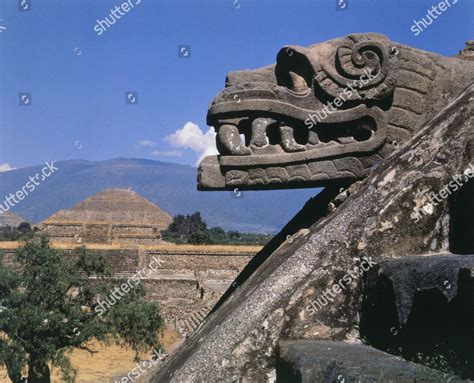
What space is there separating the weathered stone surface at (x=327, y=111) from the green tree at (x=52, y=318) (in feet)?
38.6

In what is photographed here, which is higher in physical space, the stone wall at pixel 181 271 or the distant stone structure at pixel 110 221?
the distant stone structure at pixel 110 221

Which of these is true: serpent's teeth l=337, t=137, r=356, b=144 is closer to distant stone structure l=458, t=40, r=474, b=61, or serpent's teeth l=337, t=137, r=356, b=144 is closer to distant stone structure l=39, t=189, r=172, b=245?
distant stone structure l=458, t=40, r=474, b=61

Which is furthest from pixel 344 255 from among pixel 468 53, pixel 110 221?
pixel 110 221

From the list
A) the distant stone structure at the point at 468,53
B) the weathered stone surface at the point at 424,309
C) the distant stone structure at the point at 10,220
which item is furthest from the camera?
the distant stone structure at the point at 10,220

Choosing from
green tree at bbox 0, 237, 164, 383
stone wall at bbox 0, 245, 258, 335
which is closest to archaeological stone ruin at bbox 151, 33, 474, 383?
green tree at bbox 0, 237, 164, 383

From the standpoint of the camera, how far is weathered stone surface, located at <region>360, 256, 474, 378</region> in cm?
183

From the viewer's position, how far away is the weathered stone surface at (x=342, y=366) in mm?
1651

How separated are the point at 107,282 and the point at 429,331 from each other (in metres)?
16.3

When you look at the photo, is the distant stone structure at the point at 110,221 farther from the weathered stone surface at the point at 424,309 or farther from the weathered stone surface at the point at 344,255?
the weathered stone surface at the point at 424,309

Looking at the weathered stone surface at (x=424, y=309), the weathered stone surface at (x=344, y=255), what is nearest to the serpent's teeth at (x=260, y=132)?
the weathered stone surface at (x=344, y=255)

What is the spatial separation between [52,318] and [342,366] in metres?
13.5

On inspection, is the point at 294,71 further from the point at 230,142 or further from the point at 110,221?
the point at 110,221

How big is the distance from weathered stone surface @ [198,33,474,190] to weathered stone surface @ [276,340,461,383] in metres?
1.07

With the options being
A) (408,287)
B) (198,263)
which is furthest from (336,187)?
(198,263)
